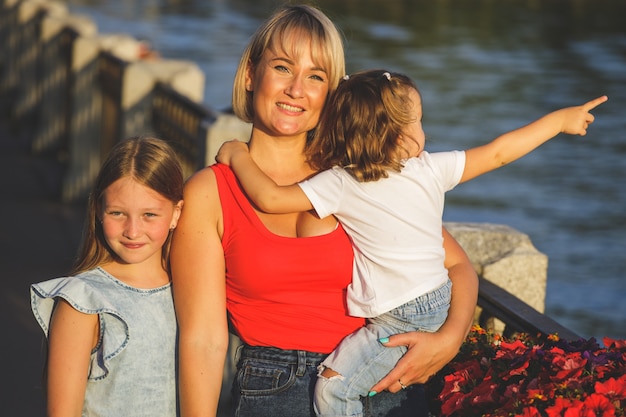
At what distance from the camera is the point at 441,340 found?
11.1 feet

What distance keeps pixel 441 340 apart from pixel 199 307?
741mm

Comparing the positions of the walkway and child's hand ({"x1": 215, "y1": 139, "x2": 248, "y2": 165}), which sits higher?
child's hand ({"x1": 215, "y1": 139, "x2": 248, "y2": 165})

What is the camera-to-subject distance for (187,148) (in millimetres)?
7539

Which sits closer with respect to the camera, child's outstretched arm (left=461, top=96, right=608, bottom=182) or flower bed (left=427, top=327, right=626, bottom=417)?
flower bed (left=427, top=327, right=626, bottom=417)

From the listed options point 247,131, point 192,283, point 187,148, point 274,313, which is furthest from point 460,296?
point 187,148

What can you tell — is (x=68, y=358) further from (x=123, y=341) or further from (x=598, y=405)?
(x=598, y=405)

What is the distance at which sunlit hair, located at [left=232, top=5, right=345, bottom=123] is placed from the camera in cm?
347

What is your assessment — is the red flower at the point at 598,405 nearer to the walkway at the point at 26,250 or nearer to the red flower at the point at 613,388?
the red flower at the point at 613,388

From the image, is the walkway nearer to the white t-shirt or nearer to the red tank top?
the red tank top

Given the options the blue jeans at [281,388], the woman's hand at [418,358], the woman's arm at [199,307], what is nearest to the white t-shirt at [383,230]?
the woman's hand at [418,358]

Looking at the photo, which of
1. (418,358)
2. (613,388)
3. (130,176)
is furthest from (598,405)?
(130,176)

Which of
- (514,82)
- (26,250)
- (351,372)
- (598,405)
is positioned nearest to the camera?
(598,405)

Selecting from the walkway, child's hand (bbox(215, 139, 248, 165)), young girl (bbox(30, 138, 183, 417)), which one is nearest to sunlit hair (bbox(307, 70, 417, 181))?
child's hand (bbox(215, 139, 248, 165))

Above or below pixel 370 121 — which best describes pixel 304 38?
above
